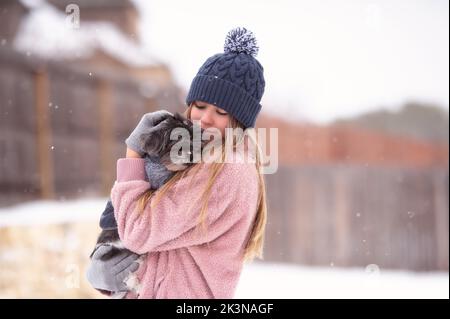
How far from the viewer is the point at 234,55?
5.01 feet

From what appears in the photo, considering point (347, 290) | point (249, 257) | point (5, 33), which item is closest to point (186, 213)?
point (249, 257)

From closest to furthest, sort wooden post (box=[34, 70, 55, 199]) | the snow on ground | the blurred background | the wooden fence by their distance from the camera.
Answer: the blurred background < the snow on ground < wooden post (box=[34, 70, 55, 199]) < the wooden fence

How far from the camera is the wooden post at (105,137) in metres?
Answer: 5.24

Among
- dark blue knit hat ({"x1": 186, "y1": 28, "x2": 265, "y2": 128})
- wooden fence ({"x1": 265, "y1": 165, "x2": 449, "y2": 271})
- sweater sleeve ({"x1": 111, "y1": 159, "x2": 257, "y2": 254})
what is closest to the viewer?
sweater sleeve ({"x1": 111, "y1": 159, "x2": 257, "y2": 254})

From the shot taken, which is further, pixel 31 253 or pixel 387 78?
pixel 387 78

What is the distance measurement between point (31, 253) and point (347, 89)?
305 centimetres

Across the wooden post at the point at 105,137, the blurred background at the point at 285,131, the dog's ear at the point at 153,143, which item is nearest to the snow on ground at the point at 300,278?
the blurred background at the point at 285,131

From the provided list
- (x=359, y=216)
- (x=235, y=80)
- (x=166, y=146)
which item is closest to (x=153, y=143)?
(x=166, y=146)

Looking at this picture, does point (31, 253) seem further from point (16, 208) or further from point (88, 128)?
point (88, 128)

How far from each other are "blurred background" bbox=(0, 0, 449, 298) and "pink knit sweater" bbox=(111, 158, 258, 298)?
810mm

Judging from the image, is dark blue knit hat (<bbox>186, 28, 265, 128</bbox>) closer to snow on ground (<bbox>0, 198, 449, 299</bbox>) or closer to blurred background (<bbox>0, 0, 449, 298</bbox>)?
blurred background (<bbox>0, 0, 449, 298</bbox>)

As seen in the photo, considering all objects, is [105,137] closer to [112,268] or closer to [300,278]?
[300,278]

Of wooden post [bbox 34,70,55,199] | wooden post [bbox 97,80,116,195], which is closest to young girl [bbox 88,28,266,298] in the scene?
wooden post [bbox 34,70,55,199]

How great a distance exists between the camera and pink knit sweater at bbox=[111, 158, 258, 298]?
1357mm
